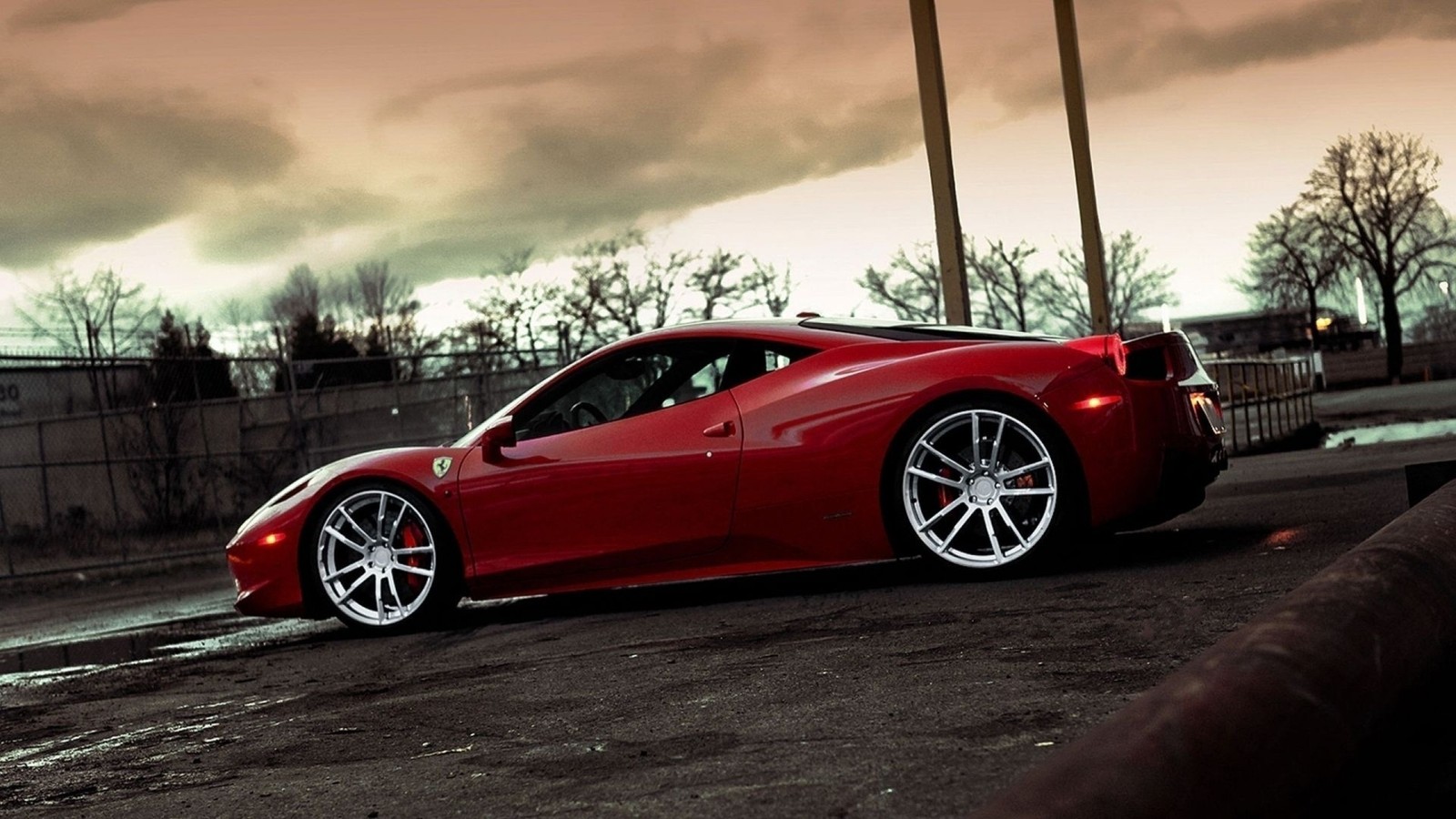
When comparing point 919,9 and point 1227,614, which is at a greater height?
point 919,9

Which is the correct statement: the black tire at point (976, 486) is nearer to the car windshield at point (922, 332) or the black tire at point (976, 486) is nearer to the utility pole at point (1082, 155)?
the car windshield at point (922, 332)

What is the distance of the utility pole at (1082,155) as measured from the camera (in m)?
12.3

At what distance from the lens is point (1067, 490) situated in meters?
6.06

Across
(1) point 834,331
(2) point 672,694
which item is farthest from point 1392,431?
(2) point 672,694

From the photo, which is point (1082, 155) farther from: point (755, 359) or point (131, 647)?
point (131, 647)

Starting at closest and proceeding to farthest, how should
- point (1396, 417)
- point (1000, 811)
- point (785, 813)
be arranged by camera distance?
point (1000, 811)
point (785, 813)
point (1396, 417)

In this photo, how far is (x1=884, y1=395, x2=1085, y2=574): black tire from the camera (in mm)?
6102

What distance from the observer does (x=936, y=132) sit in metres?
10.8

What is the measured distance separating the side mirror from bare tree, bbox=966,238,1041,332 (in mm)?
55808

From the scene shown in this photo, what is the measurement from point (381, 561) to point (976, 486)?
9.03 ft

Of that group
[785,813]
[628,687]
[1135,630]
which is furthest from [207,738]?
[1135,630]

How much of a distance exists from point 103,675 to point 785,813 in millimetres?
4813

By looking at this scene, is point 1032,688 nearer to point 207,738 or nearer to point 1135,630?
point 1135,630

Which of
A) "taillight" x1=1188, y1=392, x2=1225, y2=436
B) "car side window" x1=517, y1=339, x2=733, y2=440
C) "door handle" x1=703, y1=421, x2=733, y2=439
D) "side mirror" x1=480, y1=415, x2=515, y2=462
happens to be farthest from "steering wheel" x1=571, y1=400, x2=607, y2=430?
"taillight" x1=1188, y1=392, x2=1225, y2=436
